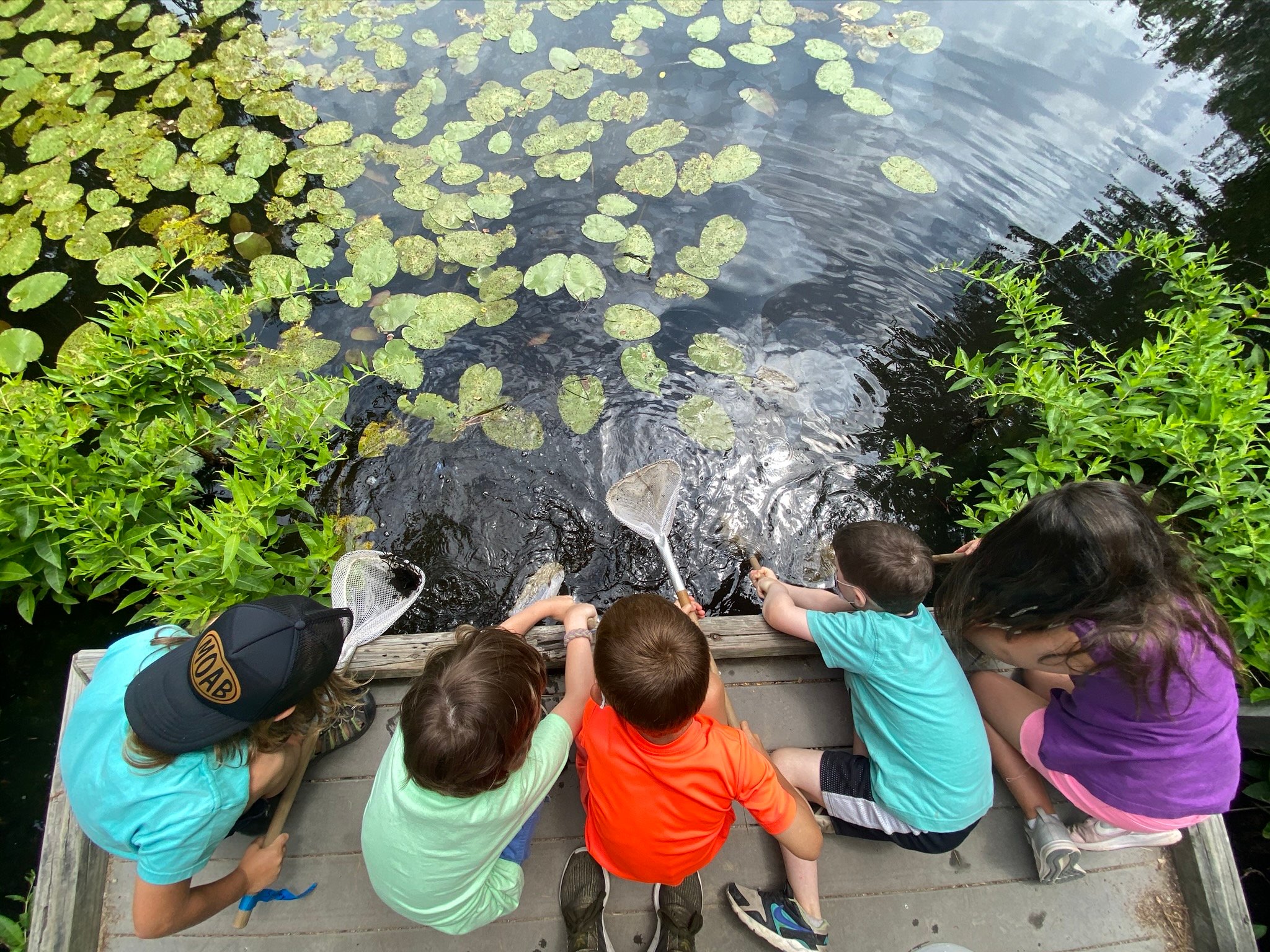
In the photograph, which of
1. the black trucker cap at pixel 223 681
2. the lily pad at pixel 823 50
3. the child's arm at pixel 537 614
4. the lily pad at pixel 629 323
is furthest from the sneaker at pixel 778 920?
the lily pad at pixel 823 50

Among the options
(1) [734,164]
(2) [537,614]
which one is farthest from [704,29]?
(2) [537,614]

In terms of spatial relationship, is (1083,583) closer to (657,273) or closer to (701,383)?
(701,383)

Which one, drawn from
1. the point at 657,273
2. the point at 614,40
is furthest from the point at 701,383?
the point at 614,40

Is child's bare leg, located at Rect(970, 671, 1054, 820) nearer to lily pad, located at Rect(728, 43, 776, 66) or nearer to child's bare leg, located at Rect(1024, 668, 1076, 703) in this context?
child's bare leg, located at Rect(1024, 668, 1076, 703)

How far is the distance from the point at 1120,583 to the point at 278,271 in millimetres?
4167

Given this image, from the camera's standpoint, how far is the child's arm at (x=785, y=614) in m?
2.16

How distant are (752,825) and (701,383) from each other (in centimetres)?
219

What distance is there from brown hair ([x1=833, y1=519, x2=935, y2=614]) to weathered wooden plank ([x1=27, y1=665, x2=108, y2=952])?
7.74 ft

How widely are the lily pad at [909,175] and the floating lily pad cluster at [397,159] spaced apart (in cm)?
2

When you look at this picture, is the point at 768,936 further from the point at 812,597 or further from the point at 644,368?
the point at 644,368

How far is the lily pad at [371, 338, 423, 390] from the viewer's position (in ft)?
10.8

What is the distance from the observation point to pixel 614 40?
4.66 meters

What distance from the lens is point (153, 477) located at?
2.15 meters

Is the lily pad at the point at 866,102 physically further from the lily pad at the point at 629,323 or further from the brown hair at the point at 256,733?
the brown hair at the point at 256,733
